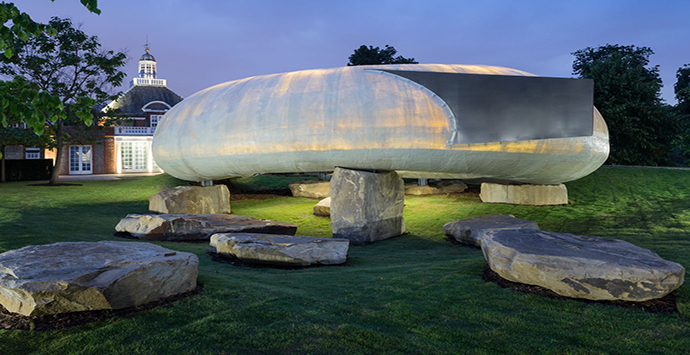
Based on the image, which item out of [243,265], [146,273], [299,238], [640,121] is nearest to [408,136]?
[299,238]

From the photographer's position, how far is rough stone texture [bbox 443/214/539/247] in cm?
909

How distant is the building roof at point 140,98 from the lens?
4147 centimetres

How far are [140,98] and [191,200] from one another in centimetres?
3473

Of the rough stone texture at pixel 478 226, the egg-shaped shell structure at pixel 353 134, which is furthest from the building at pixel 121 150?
the rough stone texture at pixel 478 226

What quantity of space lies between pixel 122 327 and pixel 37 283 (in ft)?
2.63

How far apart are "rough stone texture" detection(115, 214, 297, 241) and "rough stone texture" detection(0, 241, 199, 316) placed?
4.41m

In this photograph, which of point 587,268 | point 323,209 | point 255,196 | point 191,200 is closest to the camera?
point 587,268

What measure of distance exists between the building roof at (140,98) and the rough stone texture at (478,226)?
121 feet

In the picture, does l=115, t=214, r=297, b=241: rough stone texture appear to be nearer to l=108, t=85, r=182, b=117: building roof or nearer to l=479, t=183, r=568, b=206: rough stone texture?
l=479, t=183, r=568, b=206: rough stone texture

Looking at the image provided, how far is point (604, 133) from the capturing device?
11.0 m

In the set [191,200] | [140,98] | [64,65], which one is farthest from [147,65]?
[191,200]

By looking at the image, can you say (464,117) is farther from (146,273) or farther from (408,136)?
(146,273)

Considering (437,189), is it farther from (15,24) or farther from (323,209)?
(15,24)

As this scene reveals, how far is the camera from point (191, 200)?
40.8ft
